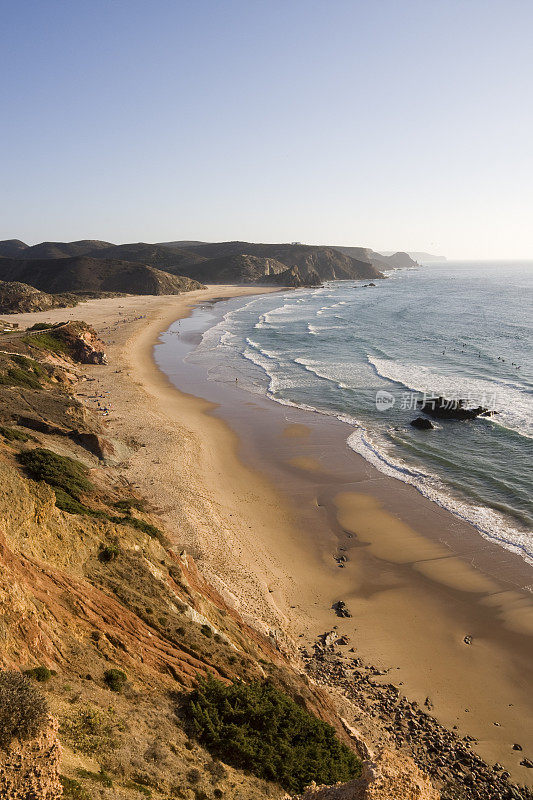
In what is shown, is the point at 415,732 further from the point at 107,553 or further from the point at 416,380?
the point at 416,380

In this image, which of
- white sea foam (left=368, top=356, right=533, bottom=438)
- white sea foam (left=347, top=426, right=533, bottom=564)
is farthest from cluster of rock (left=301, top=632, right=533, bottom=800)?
white sea foam (left=368, top=356, right=533, bottom=438)

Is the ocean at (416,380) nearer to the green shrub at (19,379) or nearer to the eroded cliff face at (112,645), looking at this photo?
the eroded cliff face at (112,645)

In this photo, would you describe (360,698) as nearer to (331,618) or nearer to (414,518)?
(331,618)

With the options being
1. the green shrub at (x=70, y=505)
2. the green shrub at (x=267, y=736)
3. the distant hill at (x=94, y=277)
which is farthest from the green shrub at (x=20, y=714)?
the distant hill at (x=94, y=277)

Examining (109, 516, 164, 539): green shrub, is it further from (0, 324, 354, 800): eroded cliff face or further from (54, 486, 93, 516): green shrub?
(54, 486, 93, 516): green shrub

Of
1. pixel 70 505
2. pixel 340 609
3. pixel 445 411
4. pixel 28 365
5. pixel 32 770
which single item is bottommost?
pixel 340 609

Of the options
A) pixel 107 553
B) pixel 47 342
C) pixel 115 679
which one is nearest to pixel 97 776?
pixel 115 679
